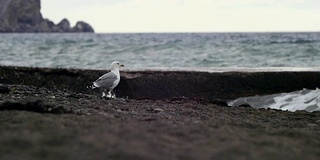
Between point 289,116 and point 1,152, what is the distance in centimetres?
260

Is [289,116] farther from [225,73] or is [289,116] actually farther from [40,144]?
[40,144]

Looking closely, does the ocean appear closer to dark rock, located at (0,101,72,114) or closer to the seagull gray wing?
the seagull gray wing

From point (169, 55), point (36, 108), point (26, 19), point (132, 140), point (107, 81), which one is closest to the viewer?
point (132, 140)

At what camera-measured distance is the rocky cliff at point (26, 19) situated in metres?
74.6

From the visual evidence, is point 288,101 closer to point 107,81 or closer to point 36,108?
point 107,81

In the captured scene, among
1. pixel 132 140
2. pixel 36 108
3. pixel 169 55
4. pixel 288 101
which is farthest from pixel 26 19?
pixel 132 140

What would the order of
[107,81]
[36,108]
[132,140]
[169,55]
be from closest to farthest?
[132,140], [36,108], [107,81], [169,55]

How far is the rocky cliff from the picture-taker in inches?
2936

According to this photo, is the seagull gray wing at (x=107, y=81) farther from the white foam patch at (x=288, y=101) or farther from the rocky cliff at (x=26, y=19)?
the rocky cliff at (x=26, y=19)

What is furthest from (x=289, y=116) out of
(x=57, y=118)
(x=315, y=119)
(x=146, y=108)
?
(x=57, y=118)

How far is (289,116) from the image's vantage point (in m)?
3.76

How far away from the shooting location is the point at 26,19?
77.6 meters

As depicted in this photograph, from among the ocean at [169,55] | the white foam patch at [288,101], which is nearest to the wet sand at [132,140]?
the white foam patch at [288,101]

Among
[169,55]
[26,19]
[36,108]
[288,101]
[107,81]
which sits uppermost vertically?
[36,108]
